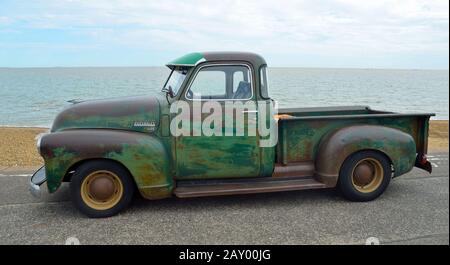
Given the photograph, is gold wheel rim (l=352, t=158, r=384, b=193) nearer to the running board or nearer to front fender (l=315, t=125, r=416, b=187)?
front fender (l=315, t=125, r=416, b=187)

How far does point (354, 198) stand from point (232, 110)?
2171 millimetres

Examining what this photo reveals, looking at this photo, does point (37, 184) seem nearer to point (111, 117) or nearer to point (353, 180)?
point (111, 117)

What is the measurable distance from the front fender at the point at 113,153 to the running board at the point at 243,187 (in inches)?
12.9

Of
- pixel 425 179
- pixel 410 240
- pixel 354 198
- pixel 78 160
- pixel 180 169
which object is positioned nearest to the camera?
pixel 410 240

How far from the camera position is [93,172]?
14.6ft

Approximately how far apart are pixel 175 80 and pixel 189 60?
42cm

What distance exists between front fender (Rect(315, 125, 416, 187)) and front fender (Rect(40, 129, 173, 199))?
2.21 metres

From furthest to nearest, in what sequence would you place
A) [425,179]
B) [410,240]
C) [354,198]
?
[425,179] < [354,198] < [410,240]

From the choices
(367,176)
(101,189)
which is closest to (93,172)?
(101,189)

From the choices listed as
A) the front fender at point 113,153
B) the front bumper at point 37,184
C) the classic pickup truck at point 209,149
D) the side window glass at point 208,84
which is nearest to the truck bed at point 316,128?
the classic pickup truck at point 209,149

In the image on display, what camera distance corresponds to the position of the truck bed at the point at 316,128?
5027 millimetres

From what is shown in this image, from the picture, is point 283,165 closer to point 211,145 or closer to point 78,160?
point 211,145

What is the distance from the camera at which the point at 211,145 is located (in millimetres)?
4691

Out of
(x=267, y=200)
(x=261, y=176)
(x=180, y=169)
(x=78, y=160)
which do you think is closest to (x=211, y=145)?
(x=180, y=169)
